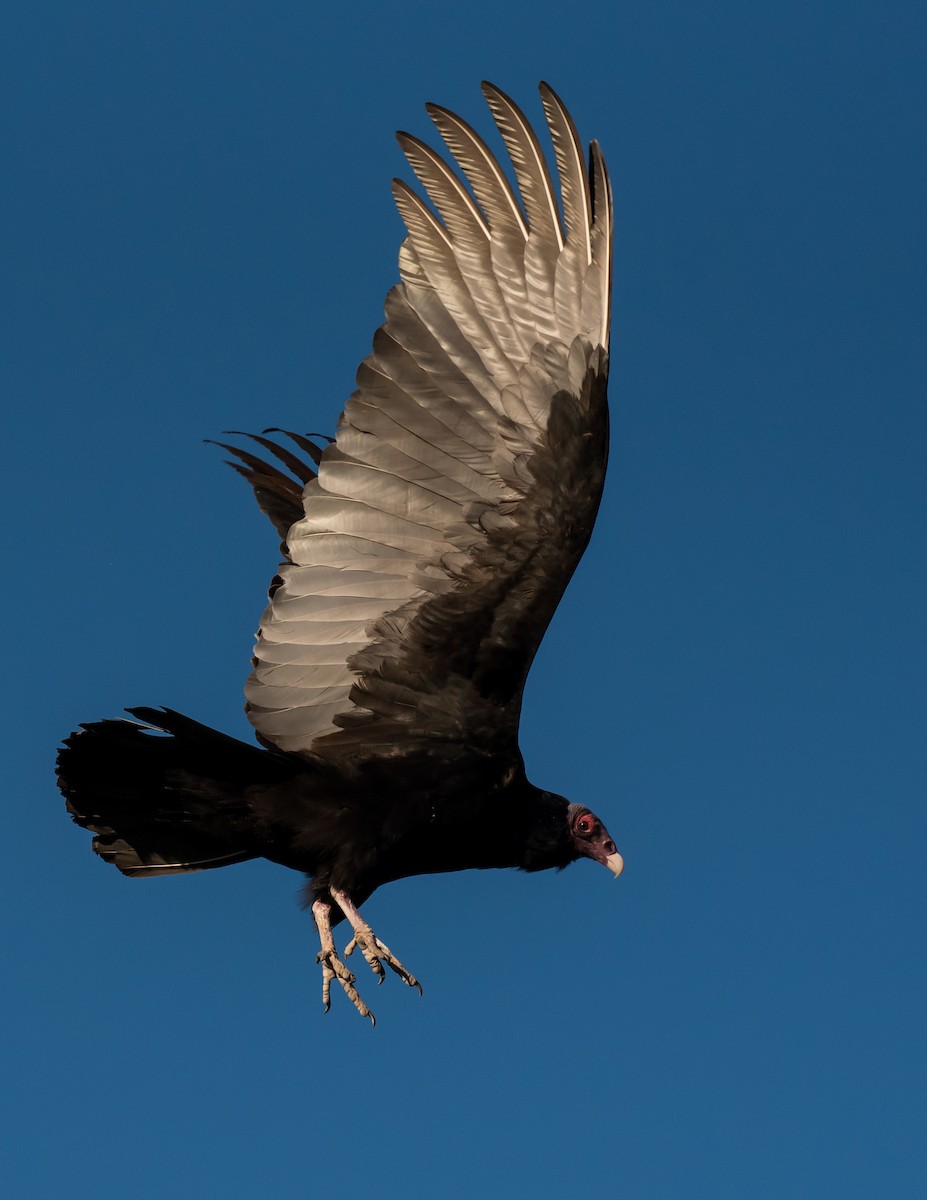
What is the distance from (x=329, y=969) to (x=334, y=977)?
0.04 meters

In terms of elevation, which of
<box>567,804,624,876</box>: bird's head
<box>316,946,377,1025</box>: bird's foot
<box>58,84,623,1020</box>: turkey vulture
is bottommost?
<box>316,946,377,1025</box>: bird's foot

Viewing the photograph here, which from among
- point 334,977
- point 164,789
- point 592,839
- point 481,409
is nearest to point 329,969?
point 334,977

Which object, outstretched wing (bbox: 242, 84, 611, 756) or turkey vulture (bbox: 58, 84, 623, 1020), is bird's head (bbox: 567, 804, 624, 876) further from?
outstretched wing (bbox: 242, 84, 611, 756)

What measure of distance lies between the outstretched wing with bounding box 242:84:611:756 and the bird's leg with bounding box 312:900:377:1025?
114 centimetres

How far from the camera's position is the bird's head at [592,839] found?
7.29 metres

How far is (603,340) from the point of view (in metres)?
6.14

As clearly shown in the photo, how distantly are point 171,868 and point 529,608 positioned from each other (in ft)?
5.87

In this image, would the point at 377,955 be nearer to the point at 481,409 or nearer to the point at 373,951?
the point at 373,951

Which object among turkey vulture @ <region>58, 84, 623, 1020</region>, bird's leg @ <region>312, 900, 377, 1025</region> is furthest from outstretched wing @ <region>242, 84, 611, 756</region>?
bird's leg @ <region>312, 900, 377, 1025</region>

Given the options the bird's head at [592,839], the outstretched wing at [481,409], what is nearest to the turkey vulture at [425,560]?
the outstretched wing at [481,409]

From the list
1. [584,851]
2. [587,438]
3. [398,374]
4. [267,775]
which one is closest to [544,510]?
[587,438]

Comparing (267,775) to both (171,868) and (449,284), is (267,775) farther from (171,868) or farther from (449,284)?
(449,284)

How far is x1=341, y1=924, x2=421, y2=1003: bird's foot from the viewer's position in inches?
247

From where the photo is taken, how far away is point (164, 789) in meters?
6.46
